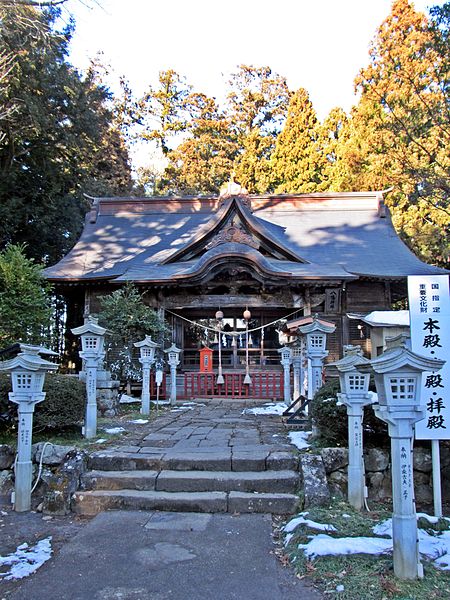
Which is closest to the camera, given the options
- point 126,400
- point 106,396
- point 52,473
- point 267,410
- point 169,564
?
point 169,564

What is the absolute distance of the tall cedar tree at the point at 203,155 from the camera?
103 feet

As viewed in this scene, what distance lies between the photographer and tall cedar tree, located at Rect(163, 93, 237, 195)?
3130 cm

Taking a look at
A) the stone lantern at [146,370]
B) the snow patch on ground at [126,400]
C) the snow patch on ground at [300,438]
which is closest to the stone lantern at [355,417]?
the snow patch on ground at [300,438]

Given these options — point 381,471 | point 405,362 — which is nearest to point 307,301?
point 381,471

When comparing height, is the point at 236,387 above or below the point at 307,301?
below

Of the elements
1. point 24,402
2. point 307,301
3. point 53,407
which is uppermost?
point 307,301

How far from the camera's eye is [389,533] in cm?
373

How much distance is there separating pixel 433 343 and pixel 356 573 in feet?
7.77

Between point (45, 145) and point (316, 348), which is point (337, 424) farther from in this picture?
point (45, 145)

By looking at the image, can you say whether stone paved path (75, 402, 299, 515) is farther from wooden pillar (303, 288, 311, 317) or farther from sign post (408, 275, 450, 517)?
wooden pillar (303, 288, 311, 317)

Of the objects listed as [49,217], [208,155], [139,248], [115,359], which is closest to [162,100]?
[208,155]

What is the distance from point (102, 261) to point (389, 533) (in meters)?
14.3

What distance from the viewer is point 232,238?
1433 centimetres

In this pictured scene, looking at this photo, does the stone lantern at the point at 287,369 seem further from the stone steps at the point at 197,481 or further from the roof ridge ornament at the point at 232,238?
the stone steps at the point at 197,481
